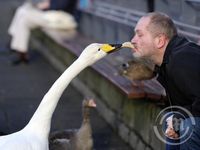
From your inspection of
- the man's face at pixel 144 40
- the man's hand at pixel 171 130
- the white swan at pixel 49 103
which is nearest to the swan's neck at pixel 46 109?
the white swan at pixel 49 103

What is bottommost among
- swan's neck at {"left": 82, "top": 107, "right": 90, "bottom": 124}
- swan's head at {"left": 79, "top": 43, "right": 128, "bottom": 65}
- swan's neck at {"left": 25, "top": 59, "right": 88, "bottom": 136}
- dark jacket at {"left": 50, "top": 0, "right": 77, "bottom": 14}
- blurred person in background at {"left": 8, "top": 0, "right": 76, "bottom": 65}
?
blurred person in background at {"left": 8, "top": 0, "right": 76, "bottom": 65}

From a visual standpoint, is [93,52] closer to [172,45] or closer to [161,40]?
[161,40]

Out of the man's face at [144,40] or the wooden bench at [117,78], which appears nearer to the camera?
the man's face at [144,40]

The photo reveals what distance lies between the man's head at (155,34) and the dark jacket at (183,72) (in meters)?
0.07

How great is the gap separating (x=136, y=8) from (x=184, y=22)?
200 centimetres

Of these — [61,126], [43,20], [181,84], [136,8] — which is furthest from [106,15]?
[181,84]

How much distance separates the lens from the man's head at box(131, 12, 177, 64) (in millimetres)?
4207

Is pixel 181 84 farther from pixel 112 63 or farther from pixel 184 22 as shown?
pixel 112 63

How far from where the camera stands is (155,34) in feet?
13.9

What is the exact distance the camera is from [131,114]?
7.09 meters

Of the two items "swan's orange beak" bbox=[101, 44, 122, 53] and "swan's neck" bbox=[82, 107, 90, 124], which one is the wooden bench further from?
"swan's orange beak" bbox=[101, 44, 122, 53]

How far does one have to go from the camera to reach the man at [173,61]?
3900 mm

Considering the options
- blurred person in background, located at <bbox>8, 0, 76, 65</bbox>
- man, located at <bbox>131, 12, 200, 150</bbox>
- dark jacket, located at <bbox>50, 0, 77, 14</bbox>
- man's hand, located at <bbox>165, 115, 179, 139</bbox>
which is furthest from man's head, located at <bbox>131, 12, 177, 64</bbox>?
dark jacket, located at <bbox>50, 0, 77, 14</bbox>

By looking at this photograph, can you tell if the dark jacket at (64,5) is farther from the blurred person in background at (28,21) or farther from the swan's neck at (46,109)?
the swan's neck at (46,109)
